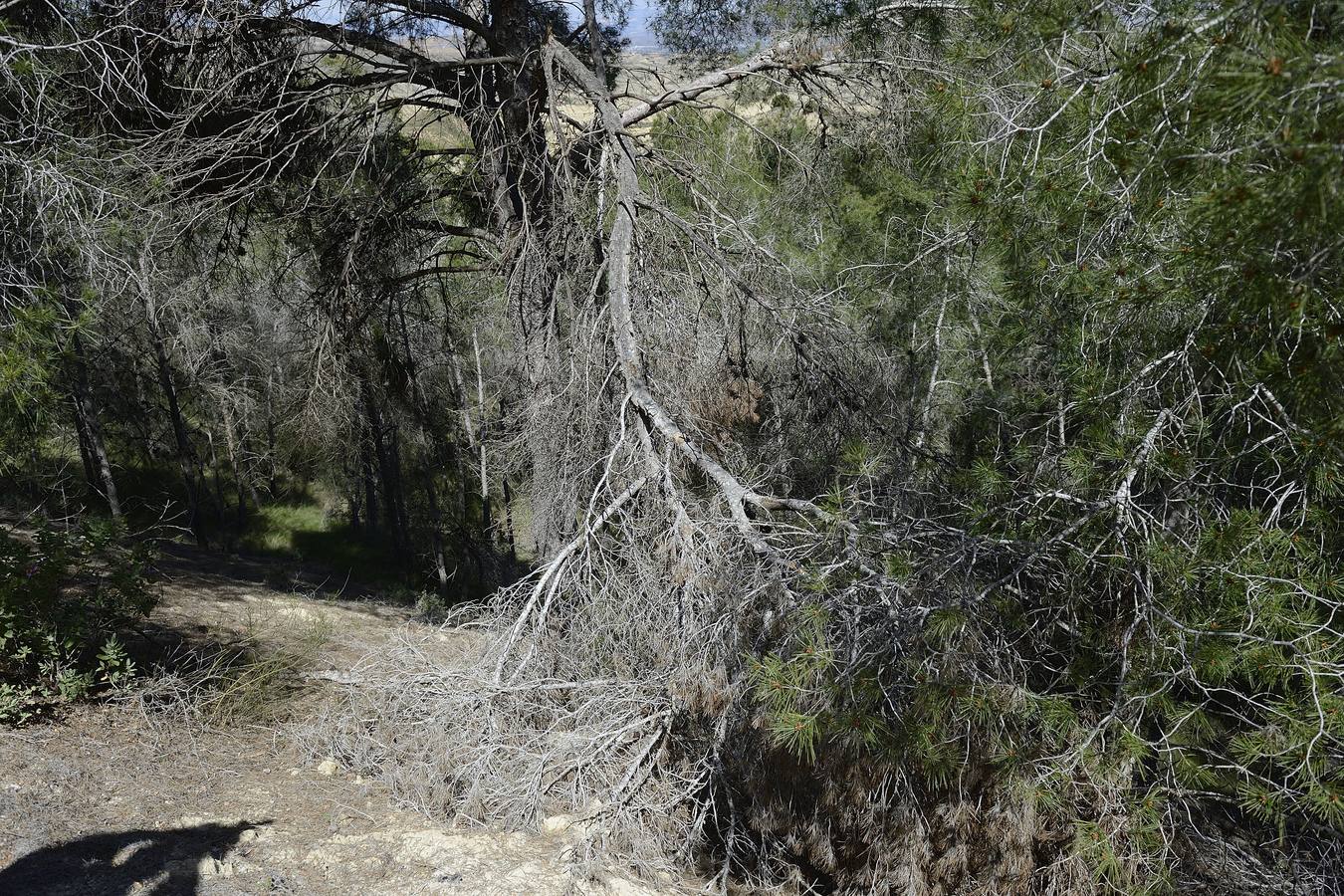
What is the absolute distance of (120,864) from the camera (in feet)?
12.7

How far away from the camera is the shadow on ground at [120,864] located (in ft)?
12.0

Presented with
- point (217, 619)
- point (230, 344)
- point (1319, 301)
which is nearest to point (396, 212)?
point (217, 619)

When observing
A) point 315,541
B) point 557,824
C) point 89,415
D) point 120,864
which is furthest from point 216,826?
point 315,541

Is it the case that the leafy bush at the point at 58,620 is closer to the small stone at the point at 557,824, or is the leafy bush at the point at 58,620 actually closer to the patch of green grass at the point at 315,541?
the small stone at the point at 557,824

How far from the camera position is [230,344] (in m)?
18.9

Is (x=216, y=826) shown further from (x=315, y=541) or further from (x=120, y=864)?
(x=315, y=541)

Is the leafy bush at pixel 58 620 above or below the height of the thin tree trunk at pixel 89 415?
below

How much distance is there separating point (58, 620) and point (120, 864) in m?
1.80

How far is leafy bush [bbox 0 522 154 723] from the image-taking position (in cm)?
480

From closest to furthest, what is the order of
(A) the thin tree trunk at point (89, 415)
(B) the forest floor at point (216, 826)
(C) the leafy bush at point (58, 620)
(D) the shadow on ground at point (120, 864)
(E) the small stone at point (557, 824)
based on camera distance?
(D) the shadow on ground at point (120, 864) < (B) the forest floor at point (216, 826) < (E) the small stone at point (557, 824) < (C) the leafy bush at point (58, 620) < (A) the thin tree trunk at point (89, 415)

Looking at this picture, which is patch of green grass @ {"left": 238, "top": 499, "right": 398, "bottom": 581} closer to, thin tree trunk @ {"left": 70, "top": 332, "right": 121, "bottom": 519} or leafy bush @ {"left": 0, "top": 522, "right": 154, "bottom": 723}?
thin tree trunk @ {"left": 70, "top": 332, "right": 121, "bottom": 519}

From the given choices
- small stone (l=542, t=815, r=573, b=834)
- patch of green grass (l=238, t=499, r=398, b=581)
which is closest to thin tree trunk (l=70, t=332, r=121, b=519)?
patch of green grass (l=238, t=499, r=398, b=581)

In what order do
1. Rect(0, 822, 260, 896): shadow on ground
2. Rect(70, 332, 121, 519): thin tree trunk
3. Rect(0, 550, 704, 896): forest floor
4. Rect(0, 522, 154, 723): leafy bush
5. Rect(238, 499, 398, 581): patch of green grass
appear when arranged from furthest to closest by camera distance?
Rect(238, 499, 398, 581): patch of green grass, Rect(70, 332, 121, 519): thin tree trunk, Rect(0, 522, 154, 723): leafy bush, Rect(0, 550, 704, 896): forest floor, Rect(0, 822, 260, 896): shadow on ground

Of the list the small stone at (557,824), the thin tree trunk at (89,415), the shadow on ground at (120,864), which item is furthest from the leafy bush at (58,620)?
the thin tree trunk at (89,415)
